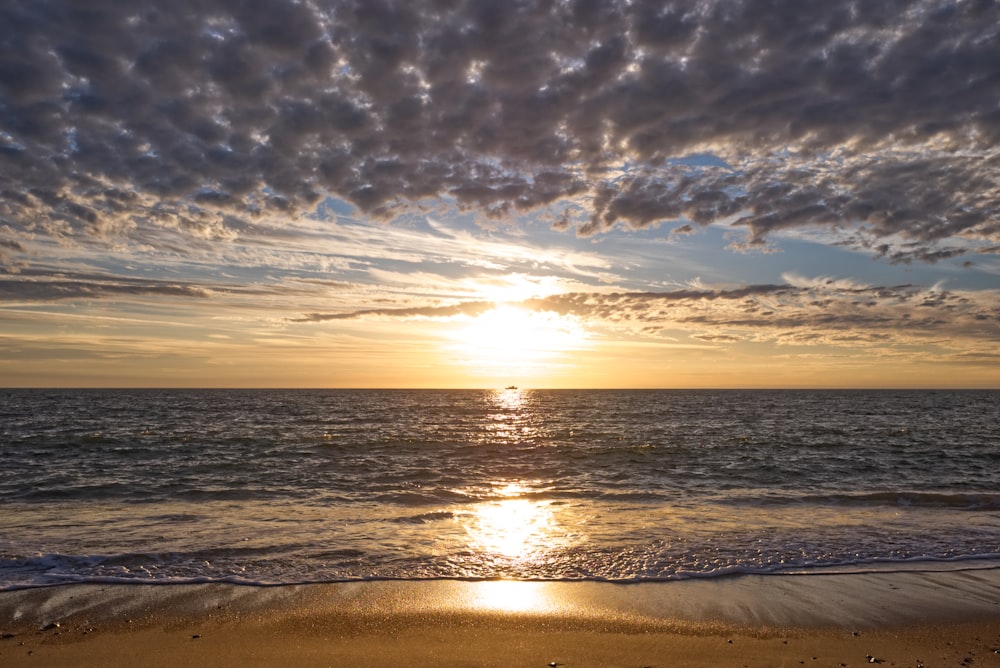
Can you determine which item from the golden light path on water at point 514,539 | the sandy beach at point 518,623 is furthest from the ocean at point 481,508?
the sandy beach at point 518,623

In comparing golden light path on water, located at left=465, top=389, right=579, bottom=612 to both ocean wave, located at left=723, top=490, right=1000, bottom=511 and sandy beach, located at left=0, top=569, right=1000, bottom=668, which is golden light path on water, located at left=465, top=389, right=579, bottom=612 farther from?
ocean wave, located at left=723, top=490, right=1000, bottom=511

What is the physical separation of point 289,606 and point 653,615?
5137 mm

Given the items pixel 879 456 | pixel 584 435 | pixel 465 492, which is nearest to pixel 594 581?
pixel 465 492

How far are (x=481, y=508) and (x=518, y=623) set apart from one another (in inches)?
340

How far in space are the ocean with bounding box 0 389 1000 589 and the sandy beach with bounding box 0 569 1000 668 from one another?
76 centimetres

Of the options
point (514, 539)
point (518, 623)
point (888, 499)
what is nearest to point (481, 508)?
point (514, 539)

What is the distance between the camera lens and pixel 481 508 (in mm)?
16516

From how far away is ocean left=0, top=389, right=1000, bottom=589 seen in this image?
35.1ft

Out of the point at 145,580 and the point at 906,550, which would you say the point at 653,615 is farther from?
the point at 145,580

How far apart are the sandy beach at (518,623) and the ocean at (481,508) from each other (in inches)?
30.0

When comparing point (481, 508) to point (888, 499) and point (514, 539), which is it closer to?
point (514, 539)

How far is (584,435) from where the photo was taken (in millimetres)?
39938

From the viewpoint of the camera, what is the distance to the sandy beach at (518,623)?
22.6ft

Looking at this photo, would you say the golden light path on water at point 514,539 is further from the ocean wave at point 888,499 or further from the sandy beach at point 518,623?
the ocean wave at point 888,499
